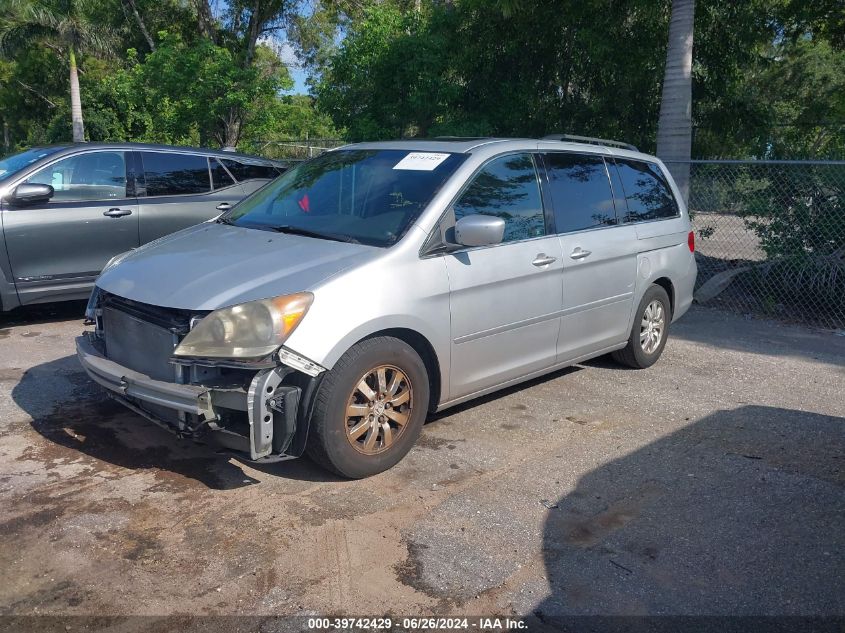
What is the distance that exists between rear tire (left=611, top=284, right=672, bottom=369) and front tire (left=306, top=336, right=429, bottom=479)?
2.61 m

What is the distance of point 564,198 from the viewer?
551cm

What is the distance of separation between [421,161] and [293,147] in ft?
54.1

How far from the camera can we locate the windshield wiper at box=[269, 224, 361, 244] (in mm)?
4562

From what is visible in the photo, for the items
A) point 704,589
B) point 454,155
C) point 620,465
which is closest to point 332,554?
point 704,589

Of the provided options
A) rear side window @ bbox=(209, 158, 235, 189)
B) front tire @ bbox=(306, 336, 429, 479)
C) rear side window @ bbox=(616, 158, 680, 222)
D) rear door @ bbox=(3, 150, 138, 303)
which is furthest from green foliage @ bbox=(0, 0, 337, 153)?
front tire @ bbox=(306, 336, 429, 479)

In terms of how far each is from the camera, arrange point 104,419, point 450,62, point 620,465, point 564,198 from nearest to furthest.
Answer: point 620,465 < point 104,419 < point 564,198 < point 450,62

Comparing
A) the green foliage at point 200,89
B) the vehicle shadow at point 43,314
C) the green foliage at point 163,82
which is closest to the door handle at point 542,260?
the vehicle shadow at point 43,314

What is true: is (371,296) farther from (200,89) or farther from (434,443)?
(200,89)

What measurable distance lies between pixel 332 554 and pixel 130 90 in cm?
1825

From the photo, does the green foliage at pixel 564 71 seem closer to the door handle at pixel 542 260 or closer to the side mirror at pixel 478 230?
the door handle at pixel 542 260

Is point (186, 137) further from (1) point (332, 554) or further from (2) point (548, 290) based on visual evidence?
(1) point (332, 554)

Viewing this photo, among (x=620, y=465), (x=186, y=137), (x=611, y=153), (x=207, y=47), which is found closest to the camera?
(x=620, y=465)

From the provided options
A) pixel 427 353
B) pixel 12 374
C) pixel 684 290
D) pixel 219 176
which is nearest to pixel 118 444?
pixel 12 374

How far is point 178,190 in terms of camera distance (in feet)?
26.1
